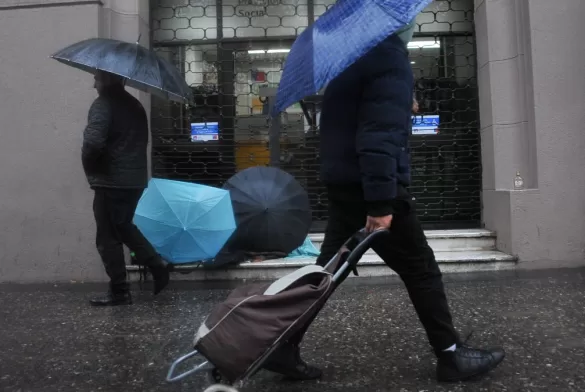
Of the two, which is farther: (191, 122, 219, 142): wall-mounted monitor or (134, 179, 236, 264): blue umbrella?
(191, 122, 219, 142): wall-mounted monitor

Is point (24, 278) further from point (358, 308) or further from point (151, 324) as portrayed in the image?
point (358, 308)

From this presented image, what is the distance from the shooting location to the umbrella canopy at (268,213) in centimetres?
573

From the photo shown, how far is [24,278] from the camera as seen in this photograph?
6.14 metres

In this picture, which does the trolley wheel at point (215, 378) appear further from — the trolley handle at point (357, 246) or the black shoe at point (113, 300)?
the black shoe at point (113, 300)

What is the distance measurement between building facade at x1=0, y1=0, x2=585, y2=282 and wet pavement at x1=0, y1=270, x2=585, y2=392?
693mm

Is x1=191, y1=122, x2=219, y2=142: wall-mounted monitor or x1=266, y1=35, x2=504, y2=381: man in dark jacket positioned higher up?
x1=191, y1=122, x2=219, y2=142: wall-mounted monitor

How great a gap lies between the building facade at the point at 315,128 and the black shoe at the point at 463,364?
3.33 meters

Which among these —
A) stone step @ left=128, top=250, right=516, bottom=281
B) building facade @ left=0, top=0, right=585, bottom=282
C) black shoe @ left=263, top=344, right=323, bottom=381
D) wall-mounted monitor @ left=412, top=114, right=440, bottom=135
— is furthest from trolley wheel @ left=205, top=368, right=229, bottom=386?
wall-mounted monitor @ left=412, top=114, right=440, bottom=135

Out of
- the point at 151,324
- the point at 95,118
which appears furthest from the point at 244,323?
the point at 95,118

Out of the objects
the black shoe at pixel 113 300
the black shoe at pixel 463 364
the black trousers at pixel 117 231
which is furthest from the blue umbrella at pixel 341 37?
the black shoe at pixel 113 300

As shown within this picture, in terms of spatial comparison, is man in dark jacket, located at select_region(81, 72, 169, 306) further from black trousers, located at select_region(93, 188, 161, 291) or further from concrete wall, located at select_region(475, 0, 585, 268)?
concrete wall, located at select_region(475, 0, 585, 268)

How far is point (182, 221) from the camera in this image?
5.20m

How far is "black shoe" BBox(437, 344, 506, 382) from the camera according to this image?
2904 millimetres

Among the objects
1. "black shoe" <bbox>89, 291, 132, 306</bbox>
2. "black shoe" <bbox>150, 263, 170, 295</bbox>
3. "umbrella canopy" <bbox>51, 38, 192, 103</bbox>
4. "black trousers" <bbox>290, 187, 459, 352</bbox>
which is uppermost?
"umbrella canopy" <bbox>51, 38, 192, 103</bbox>
